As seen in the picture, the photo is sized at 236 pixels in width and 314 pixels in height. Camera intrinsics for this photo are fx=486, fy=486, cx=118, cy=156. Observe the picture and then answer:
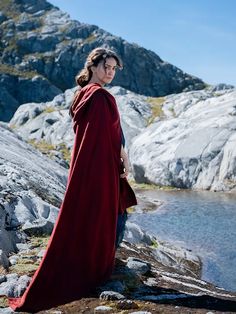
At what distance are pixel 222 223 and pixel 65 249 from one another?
25320 millimetres

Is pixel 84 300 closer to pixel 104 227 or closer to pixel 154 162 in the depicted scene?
pixel 104 227

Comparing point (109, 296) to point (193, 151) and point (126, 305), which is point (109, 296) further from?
point (193, 151)

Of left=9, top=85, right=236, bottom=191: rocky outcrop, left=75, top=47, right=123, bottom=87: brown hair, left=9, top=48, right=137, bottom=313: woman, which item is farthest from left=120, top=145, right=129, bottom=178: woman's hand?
left=9, top=85, right=236, bottom=191: rocky outcrop

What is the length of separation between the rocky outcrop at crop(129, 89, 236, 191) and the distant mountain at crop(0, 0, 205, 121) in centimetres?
10396

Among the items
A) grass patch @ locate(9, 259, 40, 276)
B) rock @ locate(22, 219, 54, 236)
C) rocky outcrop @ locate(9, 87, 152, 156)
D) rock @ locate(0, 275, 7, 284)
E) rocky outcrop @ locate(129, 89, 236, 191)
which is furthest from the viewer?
rocky outcrop @ locate(9, 87, 152, 156)

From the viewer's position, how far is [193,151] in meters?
63.2

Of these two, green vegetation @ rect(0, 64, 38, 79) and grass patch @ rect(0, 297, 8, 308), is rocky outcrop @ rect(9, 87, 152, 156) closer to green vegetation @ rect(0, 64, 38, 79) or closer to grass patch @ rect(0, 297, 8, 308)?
green vegetation @ rect(0, 64, 38, 79)

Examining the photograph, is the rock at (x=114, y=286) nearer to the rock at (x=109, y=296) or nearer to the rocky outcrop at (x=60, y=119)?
the rock at (x=109, y=296)

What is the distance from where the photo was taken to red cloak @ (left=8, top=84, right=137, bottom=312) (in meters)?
9.19

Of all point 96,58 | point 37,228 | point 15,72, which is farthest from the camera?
point 15,72

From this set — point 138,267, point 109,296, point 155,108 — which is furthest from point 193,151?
point 109,296

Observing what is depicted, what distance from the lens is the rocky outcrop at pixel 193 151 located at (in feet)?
196

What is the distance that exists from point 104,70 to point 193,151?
5448cm

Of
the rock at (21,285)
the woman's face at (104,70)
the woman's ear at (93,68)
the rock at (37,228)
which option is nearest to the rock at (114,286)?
the rock at (21,285)
